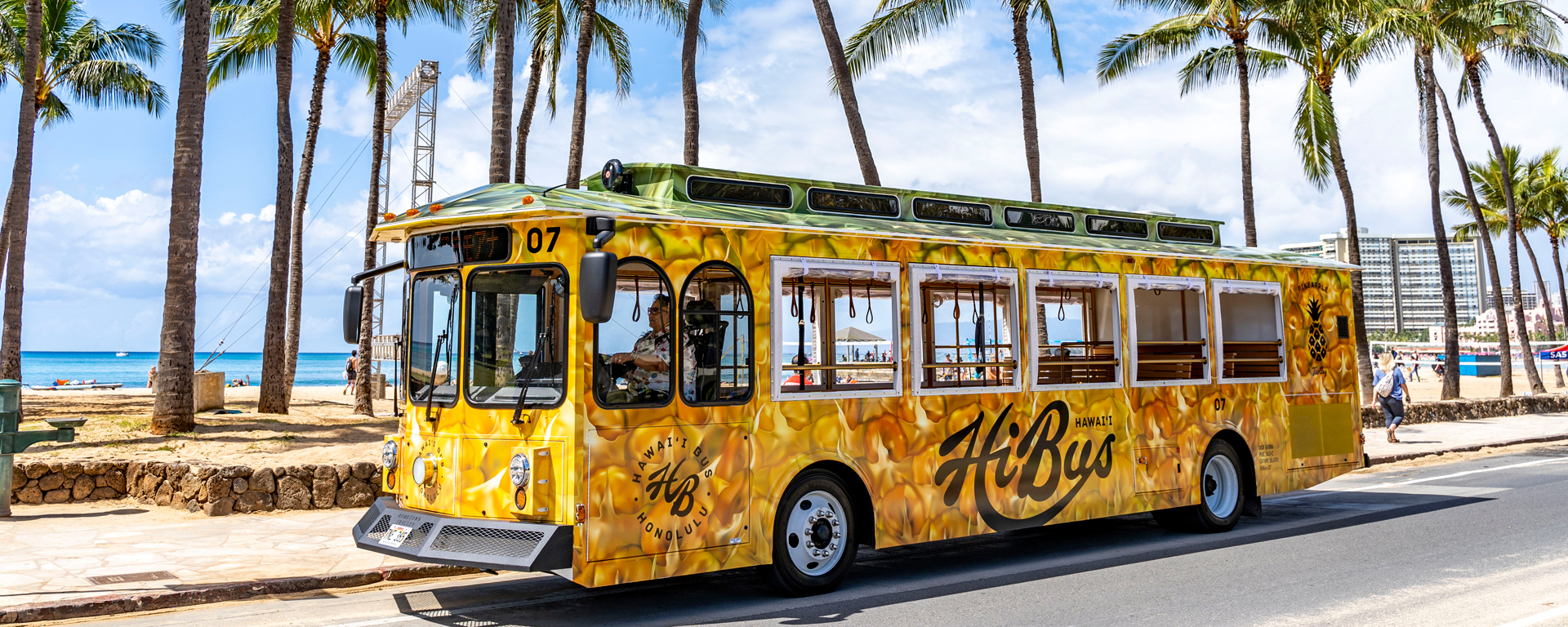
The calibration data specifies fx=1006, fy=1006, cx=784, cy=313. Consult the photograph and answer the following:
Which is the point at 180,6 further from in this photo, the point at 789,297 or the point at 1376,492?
the point at 1376,492

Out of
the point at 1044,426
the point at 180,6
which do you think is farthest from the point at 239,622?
the point at 180,6

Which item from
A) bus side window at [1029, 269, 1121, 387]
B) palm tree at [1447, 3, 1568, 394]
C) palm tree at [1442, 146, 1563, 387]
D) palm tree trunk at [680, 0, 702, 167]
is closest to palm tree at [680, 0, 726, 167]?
palm tree trunk at [680, 0, 702, 167]

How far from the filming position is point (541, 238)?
6324mm

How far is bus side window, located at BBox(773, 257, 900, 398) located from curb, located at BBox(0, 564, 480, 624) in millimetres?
2767

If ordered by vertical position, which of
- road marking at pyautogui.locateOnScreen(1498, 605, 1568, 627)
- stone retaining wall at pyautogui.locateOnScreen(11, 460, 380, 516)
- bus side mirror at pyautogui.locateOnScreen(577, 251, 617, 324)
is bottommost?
road marking at pyautogui.locateOnScreen(1498, 605, 1568, 627)

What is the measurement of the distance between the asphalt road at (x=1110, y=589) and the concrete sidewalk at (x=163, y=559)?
10.1 inches

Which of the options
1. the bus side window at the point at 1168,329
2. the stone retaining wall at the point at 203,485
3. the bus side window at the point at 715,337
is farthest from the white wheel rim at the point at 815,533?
the stone retaining wall at the point at 203,485

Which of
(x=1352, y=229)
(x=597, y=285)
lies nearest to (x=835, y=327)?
(x=597, y=285)

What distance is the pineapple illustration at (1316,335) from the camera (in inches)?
422

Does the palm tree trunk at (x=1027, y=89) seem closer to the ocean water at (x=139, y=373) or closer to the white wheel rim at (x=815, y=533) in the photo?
the white wheel rim at (x=815, y=533)

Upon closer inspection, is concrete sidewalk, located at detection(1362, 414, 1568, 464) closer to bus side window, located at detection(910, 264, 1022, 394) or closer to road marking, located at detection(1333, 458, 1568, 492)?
road marking, located at detection(1333, 458, 1568, 492)

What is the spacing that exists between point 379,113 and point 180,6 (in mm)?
5836

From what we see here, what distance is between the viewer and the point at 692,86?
62.9ft

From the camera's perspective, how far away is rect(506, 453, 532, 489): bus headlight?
6121 millimetres
